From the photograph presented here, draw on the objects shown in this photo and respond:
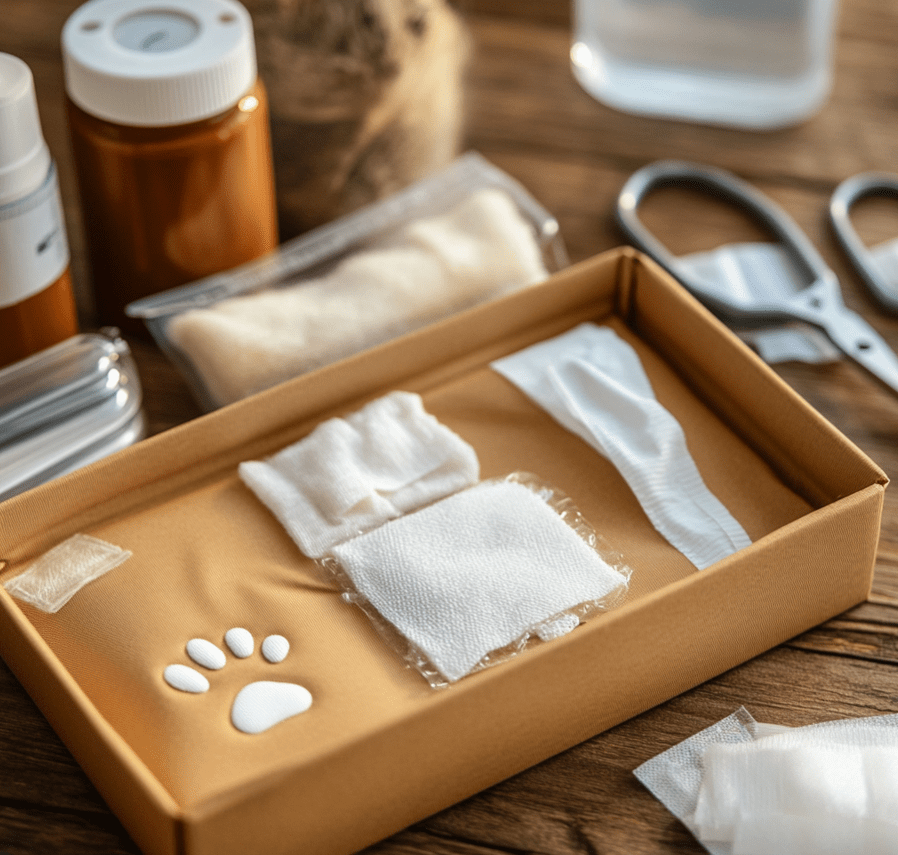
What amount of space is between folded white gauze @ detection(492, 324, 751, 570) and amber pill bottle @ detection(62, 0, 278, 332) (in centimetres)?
15

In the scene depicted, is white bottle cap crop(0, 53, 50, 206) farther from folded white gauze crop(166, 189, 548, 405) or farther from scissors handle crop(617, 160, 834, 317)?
scissors handle crop(617, 160, 834, 317)

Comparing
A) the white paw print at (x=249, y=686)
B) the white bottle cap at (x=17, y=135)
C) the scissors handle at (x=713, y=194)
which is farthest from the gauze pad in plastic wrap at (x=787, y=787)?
the white bottle cap at (x=17, y=135)

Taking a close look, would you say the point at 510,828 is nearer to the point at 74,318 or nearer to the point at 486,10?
the point at 74,318

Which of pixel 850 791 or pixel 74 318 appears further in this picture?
pixel 74 318

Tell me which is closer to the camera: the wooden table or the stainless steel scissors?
the wooden table

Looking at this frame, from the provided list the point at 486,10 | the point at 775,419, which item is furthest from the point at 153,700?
the point at 486,10

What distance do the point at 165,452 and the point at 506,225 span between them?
0.75 ft

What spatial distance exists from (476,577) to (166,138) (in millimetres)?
245

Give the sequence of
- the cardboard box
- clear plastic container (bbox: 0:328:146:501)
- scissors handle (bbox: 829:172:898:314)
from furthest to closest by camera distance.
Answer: scissors handle (bbox: 829:172:898:314) < clear plastic container (bbox: 0:328:146:501) < the cardboard box

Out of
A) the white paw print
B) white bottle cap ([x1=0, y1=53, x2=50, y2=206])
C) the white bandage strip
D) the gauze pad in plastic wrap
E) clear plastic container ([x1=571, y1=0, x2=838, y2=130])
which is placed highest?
white bottle cap ([x1=0, y1=53, x2=50, y2=206])

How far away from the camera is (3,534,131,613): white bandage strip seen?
444mm

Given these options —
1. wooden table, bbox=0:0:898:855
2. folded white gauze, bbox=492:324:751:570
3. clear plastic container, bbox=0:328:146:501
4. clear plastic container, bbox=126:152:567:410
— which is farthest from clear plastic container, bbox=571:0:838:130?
clear plastic container, bbox=0:328:146:501

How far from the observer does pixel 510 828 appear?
42 centimetres

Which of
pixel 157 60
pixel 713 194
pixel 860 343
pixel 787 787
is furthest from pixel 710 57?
pixel 787 787
